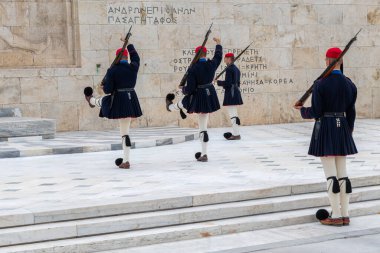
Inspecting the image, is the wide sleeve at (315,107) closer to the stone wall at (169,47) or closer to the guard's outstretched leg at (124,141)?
the guard's outstretched leg at (124,141)

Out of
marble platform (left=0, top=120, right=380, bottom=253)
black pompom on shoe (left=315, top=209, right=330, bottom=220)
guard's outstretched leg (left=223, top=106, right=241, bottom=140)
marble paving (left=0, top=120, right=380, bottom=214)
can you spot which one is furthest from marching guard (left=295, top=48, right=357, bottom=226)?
guard's outstretched leg (left=223, top=106, right=241, bottom=140)

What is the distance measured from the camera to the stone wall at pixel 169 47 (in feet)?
58.0

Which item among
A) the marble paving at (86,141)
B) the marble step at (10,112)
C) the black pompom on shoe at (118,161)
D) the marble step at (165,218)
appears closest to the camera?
the marble step at (165,218)

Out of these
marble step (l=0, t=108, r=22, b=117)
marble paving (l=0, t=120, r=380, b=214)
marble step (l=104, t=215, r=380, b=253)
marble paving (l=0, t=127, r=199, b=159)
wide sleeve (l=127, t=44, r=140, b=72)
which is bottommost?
marble step (l=104, t=215, r=380, b=253)

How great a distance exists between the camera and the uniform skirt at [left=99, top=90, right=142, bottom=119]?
1084 centimetres

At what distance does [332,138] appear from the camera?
7.56m


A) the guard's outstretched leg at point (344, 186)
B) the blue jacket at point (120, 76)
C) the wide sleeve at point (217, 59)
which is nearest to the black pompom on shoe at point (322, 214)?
the guard's outstretched leg at point (344, 186)

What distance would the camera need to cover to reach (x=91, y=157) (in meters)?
12.9

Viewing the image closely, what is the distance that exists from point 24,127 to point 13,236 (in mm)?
8428

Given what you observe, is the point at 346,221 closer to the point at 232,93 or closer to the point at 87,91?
the point at 87,91

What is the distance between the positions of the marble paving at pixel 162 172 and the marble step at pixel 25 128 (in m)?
2.06

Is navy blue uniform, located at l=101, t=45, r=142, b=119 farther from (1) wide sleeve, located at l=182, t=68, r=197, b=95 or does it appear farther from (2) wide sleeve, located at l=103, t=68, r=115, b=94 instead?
(1) wide sleeve, located at l=182, t=68, r=197, b=95

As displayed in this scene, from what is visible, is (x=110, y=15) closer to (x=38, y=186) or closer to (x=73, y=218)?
(x=38, y=186)

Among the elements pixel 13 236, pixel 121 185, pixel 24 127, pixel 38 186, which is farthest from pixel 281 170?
pixel 24 127
